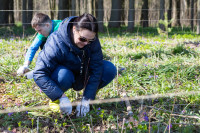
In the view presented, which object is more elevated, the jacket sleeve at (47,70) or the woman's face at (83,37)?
the woman's face at (83,37)

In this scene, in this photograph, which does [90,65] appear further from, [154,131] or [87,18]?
[154,131]

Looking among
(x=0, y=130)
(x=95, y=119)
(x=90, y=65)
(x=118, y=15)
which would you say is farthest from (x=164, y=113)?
(x=118, y=15)

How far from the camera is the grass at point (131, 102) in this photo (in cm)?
204

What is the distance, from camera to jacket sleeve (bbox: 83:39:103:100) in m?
2.27

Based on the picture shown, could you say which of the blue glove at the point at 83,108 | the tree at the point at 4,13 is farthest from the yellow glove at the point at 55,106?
the tree at the point at 4,13

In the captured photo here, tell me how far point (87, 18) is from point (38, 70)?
0.59 metres

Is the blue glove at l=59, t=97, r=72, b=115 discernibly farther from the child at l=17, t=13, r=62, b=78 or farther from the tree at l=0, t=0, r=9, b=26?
the tree at l=0, t=0, r=9, b=26

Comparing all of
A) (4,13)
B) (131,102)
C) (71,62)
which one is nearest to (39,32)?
(71,62)

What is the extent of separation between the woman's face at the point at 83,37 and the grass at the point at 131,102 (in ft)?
1.96

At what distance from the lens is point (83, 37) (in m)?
2.00

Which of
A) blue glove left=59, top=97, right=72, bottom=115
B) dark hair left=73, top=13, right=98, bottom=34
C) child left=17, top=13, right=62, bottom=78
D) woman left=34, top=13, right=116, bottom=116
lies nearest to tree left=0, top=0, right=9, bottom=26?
child left=17, top=13, right=62, bottom=78

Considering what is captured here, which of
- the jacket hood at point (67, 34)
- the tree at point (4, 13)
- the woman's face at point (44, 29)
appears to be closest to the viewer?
the jacket hood at point (67, 34)

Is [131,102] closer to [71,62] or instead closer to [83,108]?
[83,108]

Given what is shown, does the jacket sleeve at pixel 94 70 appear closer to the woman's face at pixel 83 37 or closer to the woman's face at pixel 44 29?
the woman's face at pixel 83 37
